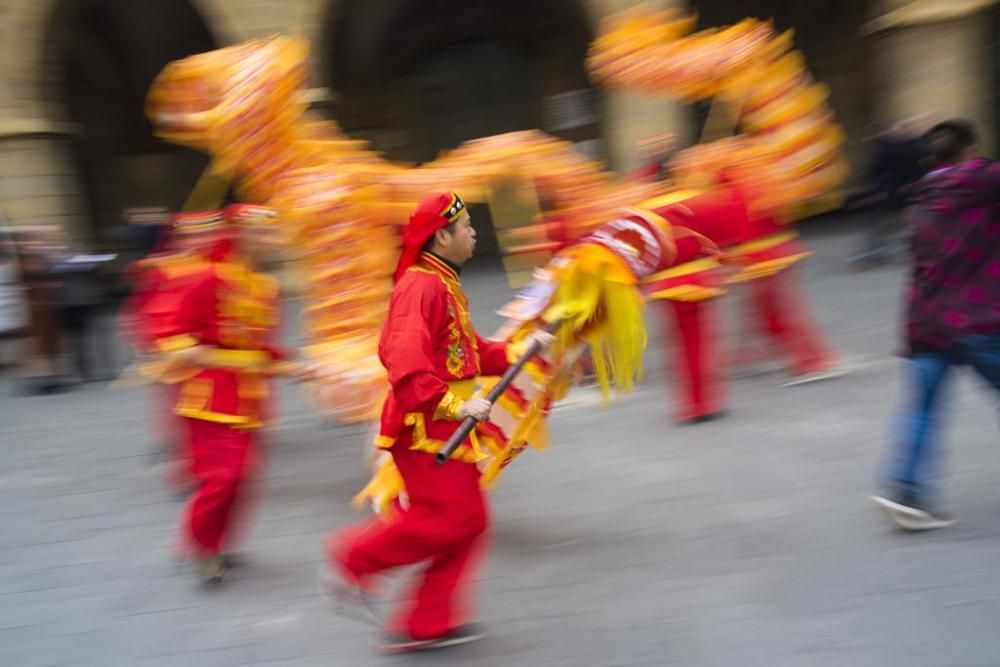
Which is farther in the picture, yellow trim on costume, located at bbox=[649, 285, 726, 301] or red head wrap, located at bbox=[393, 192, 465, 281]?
yellow trim on costume, located at bbox=[649, 285, 726, 301]

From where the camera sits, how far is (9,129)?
10758 millimetres

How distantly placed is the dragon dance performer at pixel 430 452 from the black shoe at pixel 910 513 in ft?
5.57

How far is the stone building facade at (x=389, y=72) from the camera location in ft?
35.1

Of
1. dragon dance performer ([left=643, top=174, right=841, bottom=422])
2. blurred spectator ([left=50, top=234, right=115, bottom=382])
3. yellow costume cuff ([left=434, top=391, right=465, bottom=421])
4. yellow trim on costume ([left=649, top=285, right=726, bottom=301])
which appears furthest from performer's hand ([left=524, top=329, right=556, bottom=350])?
blurred spectator ([left=50, top=234, right=115, bottom=382])

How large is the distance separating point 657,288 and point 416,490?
2.55 m

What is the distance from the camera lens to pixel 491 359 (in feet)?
11.8

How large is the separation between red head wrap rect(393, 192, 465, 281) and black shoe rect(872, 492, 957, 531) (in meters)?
2.09

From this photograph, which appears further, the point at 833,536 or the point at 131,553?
the point at 131,553

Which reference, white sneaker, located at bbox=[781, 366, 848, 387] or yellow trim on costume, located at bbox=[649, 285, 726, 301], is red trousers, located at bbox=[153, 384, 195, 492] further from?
white sneaker, located at bbox=[781, 366, 848, 387]

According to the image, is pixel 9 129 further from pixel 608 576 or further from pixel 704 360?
pixel 608 576

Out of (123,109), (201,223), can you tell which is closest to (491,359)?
(201,223)

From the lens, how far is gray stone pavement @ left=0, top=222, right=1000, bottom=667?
322cm

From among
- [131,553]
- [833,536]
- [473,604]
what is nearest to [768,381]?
[833,536]

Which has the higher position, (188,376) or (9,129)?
(9,129)
